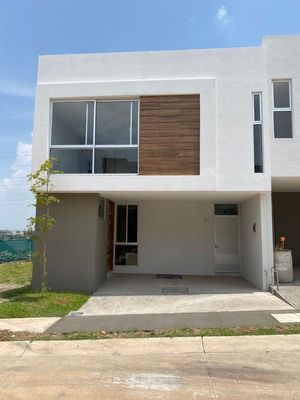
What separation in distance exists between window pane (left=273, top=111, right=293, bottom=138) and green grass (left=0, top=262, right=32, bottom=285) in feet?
33.1

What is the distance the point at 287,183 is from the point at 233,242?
3.26 meters

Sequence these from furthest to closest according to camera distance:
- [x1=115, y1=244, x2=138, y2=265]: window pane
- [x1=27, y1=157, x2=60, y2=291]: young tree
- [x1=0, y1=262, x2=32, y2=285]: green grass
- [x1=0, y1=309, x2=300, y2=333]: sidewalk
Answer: [x1=115, y1=244, x2=138, y2=265]: window pane
[x1=0, y1=262, x2=32, y2=285]: green grass
[x1=27, y1=157, x2=60, y2=291]: young tree
[x1=0, y1=309, x2=300, y2=333]: sidewalk

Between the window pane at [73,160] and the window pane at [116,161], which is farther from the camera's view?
the window pane at [73,160]

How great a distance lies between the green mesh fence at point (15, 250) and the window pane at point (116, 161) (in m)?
11.8

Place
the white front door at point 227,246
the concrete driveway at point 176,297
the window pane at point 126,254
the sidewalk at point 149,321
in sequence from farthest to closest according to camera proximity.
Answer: the window pane at point 126,254 < the white front door at point 227,246 < the concrete driveway at point 176,297 < the sidewalk at point 149,321

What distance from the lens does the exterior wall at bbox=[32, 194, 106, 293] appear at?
10.8 meters

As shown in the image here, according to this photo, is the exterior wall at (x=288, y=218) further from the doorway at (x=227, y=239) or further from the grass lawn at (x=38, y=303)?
the grass lawn at (x=38, y=303)

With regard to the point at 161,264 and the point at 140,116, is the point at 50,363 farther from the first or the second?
the point at 161,264

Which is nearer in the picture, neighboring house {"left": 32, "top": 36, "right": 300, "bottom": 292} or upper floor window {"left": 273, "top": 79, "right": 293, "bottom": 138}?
neighboring house {"left": 32, "top": 36, "right": 300, "bottom": 292}

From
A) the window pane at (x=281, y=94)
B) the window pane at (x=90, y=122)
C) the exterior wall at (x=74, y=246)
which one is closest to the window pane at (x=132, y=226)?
the exterior wall at (x=74, y=246)

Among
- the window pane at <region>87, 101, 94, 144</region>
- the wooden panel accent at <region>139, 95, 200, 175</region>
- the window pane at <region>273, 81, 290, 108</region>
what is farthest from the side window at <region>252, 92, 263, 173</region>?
the window pane at <region>87, 101, 94, 144</region>

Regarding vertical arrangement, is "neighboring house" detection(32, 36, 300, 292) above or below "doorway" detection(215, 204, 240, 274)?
above

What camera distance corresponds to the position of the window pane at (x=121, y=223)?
46.6ft

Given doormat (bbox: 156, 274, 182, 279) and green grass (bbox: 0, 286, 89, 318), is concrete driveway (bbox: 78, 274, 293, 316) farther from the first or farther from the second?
green grass (bbox: 0, 286, 89, 318)
